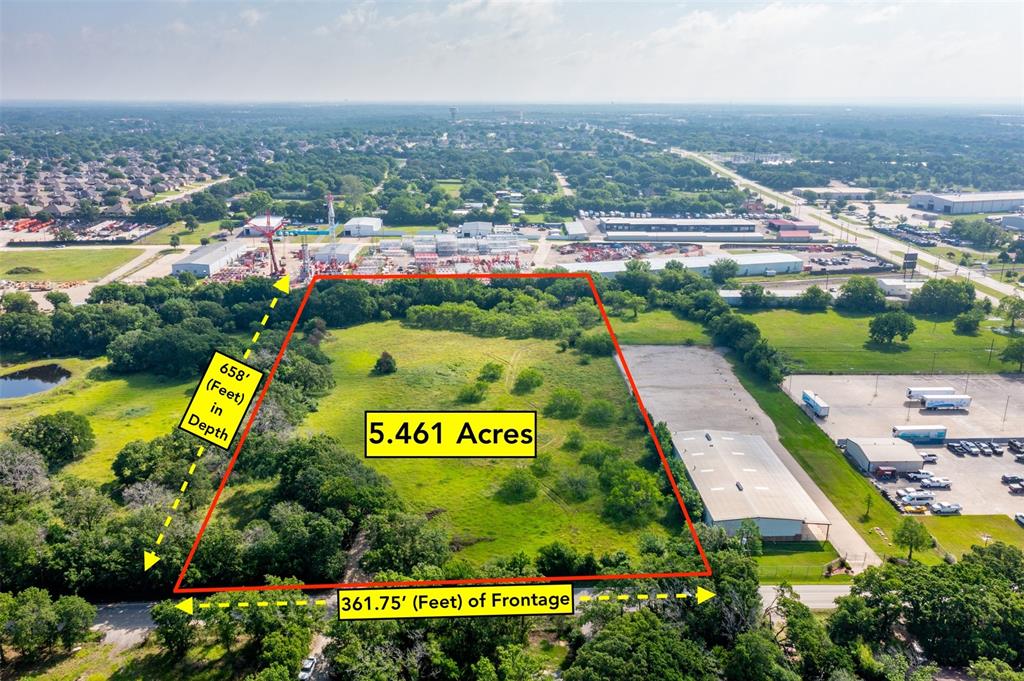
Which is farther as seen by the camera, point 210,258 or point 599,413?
point 210,258

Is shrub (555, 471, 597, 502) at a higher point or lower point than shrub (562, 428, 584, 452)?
lower

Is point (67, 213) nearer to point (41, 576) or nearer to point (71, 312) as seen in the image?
point (71, 312)

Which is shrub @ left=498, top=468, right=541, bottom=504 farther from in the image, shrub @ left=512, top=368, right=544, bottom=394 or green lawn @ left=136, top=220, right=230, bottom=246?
green lawn @ left=136, top=220, right=230, bottom=246

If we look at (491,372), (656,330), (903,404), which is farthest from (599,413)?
(903,404)

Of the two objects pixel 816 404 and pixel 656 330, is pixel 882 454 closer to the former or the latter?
pixel 816 404

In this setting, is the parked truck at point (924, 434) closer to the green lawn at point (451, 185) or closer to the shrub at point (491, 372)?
the shrub at point (491, 372)

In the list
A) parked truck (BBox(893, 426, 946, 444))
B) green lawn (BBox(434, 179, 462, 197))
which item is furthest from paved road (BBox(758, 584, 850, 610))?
green lawn (BBox(434, 179, 462, 197))

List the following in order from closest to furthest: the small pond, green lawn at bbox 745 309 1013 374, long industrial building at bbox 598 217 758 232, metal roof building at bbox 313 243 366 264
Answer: the small pond
green lawn at bbox 745 309 1013 374
metal roof building at bbox 313 243 366 264
long industrial building at bbox 598 217 758 232
